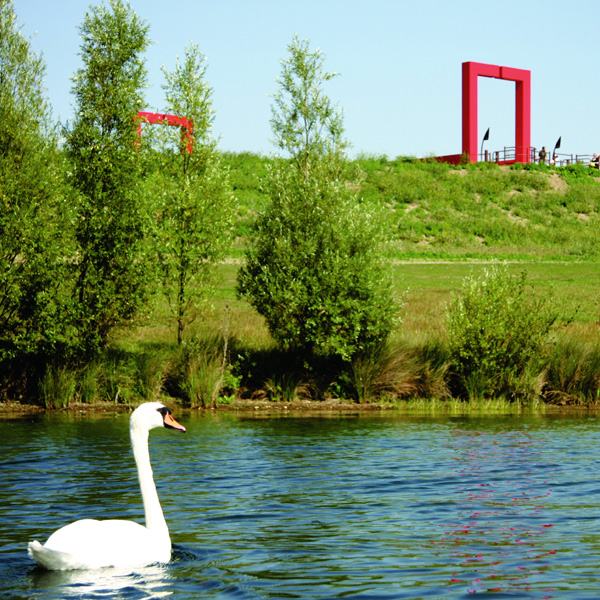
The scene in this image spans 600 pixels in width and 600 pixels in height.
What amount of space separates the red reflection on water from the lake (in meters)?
0.04

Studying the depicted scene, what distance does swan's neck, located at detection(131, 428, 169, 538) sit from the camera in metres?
10.4

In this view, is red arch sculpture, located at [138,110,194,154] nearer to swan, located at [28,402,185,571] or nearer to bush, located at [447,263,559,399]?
bush, located at [447,263,559,399]

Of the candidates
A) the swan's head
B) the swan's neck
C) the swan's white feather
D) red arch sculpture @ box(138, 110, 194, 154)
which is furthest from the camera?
red arch sculpture @ box(138, 110, 194, 154)

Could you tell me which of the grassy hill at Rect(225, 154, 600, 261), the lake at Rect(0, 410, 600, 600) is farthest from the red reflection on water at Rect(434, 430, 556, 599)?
the grassy hill at Rect(225, 154, 600, 261)

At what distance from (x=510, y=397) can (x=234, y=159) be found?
58.5 meters

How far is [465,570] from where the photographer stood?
33.6ft

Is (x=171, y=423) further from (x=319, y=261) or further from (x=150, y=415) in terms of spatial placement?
(x=319, y=261)

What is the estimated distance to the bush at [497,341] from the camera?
2839 cm

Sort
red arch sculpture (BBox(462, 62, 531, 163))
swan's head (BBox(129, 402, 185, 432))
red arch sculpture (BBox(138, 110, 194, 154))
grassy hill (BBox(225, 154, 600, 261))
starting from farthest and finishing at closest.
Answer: red arch sculpture (BBox(462, 62, 531, 163)) → grassy hill (BBox(225, 154, 600, 261)) → red arch sculpture (BBox(138, 110, 194, 154)) → swan's head (BBox(129, 402, 185, 432))

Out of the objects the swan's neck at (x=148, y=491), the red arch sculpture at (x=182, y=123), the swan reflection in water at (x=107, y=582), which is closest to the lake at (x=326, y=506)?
the swan reflection in water at (x=107, y=582)

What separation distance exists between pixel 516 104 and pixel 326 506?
78.7m

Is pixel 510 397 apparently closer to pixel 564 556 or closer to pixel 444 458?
pixel 444 458

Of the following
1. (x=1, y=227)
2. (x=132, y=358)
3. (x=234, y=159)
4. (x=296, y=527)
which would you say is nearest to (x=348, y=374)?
(x=132, y=358)

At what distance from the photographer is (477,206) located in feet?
254
